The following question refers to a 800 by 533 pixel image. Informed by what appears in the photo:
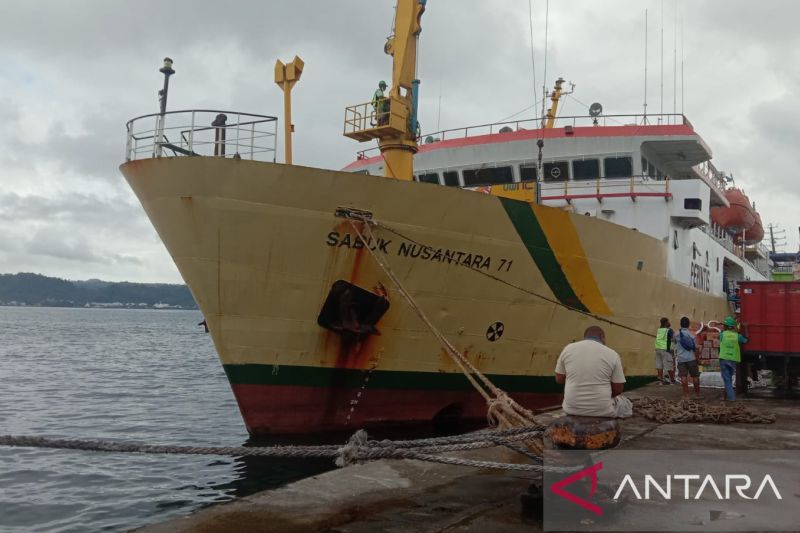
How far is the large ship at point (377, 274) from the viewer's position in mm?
8773

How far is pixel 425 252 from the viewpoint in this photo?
947 cm

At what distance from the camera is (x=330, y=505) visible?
16.5 feet

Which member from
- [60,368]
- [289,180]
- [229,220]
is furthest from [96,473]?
[60,368]

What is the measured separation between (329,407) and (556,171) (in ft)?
28.0

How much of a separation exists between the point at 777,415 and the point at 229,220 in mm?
8125

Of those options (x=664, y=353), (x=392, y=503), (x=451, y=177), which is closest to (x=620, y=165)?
(x=451, y=177)

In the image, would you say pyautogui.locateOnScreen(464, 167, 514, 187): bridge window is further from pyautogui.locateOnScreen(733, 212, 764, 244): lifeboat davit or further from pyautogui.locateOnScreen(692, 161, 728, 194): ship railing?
pyautogui.locateOnScreen(733, 212, 764, 244): lifeboat davit

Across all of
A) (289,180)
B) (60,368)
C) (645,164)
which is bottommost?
(60,368)

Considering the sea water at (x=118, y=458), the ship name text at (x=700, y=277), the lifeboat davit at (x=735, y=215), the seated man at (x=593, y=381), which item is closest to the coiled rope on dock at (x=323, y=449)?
the seated man at (x=593, y=381)

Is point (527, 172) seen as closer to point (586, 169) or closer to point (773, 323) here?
point (586, 169)

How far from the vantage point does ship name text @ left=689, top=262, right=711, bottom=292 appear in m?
16.1

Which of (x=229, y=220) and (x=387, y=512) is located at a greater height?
(x=229, y=220)

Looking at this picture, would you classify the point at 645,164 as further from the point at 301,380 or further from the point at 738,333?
the point at 301,380

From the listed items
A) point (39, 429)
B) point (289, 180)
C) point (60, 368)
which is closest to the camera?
point (289, 180)
